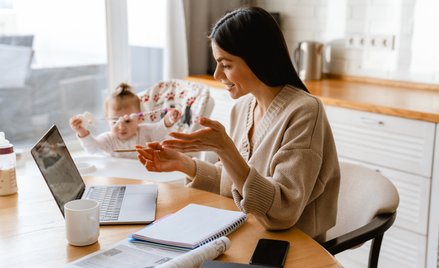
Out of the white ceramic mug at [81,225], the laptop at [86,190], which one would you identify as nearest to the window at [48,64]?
the laptop at [86,190]

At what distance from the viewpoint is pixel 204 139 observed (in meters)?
1.37

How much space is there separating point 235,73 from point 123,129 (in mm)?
1027

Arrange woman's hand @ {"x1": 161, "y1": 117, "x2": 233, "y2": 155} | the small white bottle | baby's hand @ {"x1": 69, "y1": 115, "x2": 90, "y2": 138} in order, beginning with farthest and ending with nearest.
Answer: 1. baby's hand @ {"x1": 69, "y1": 115, "x2": 90, "y2": 138}
2. the small white bottle
3. woman's hand @ {"x1": 161, "y1": 117, "x2": 233, "y2": 155}

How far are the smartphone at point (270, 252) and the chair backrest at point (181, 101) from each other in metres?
1.26

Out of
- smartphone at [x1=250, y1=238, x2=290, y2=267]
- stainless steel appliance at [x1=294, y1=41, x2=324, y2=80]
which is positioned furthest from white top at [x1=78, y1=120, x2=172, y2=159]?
smartphone at [x1=250, y1=238, x2=290, y2=267]

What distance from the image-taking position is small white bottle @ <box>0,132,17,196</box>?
1.67m

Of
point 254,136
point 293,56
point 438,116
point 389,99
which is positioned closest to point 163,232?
point 254,136

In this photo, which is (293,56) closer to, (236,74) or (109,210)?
(236,74)

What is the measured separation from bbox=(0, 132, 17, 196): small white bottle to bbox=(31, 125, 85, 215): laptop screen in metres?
0.20

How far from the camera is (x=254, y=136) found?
1672mm

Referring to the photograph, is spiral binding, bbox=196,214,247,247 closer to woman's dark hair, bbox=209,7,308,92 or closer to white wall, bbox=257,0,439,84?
woman's dark hair, bbox=209,7,308,92

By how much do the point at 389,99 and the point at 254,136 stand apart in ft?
4.21

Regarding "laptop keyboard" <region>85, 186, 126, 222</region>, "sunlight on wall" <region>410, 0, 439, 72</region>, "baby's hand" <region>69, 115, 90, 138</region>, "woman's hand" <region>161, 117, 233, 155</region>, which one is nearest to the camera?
"woman's hand" <region>161, 117, 233, 155</region>

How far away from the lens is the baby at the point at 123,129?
8.11ft
